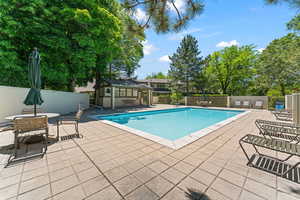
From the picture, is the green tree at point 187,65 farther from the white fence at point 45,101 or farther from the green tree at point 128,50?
the white fence at point 45,101

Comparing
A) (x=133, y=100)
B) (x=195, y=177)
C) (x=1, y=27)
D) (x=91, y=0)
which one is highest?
(x=91, y=0)

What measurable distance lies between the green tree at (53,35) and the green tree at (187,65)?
15344mm

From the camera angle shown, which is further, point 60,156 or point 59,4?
point 59,4

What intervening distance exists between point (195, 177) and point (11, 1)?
11.7m

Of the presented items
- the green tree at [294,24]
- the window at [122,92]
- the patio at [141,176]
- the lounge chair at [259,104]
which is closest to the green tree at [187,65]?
the lounge chair at [259,104]

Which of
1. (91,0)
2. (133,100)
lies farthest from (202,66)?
(91,0)

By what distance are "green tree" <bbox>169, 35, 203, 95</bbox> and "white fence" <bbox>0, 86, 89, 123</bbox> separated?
55.1ft

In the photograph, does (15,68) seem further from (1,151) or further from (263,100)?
(263,100)

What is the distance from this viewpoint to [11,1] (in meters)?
6.56

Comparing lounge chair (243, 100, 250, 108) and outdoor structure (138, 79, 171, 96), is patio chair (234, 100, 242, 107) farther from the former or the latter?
outdoor structure (138, 79, 171, 96)

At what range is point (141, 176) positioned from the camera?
2.03 metres

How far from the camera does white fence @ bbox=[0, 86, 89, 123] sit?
19.1 ft

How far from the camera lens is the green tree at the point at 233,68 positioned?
2000 cm

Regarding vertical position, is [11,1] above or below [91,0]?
below
